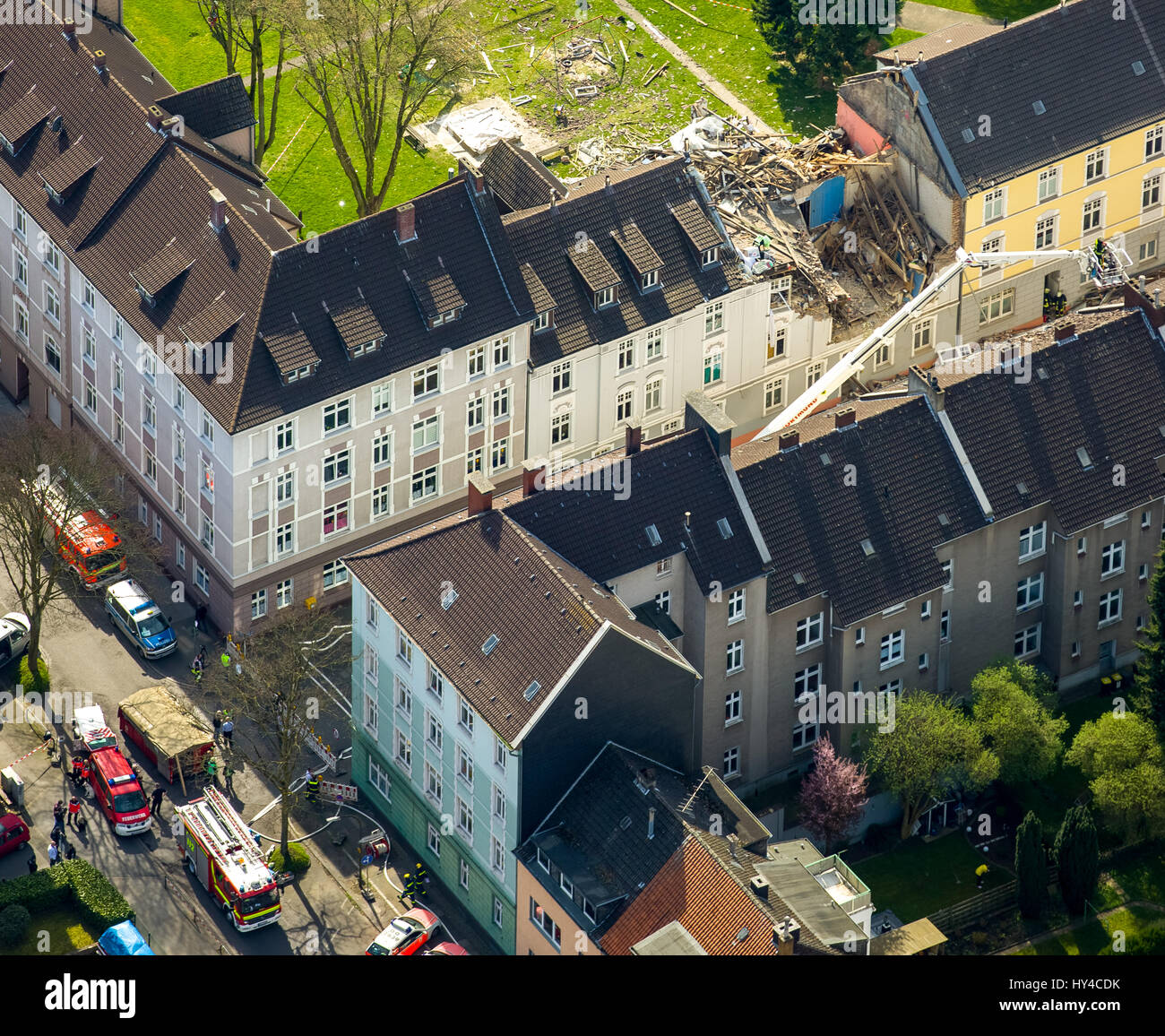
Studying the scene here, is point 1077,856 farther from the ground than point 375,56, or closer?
closer

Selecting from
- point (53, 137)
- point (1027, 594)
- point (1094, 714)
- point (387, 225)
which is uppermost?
point (53, 137)

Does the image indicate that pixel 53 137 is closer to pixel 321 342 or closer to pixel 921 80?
pixel 321 342

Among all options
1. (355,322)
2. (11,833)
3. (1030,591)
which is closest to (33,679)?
(11,833)

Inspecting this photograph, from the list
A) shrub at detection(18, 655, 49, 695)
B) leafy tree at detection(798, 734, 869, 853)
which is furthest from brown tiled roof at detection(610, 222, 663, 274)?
shrub at detection(18, 655, 49, 695)

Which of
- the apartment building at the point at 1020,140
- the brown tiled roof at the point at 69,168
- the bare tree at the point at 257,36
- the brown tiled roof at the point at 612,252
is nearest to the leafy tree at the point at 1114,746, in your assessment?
the apartment building at the point at 1020,140

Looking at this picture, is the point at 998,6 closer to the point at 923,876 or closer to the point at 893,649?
the point at 893,649

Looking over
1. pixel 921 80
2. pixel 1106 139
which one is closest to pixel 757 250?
pixel 921 80

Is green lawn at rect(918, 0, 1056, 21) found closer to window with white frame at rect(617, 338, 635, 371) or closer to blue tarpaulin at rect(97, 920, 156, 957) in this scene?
window with white frame at rect(617, 338, 635, 371)
